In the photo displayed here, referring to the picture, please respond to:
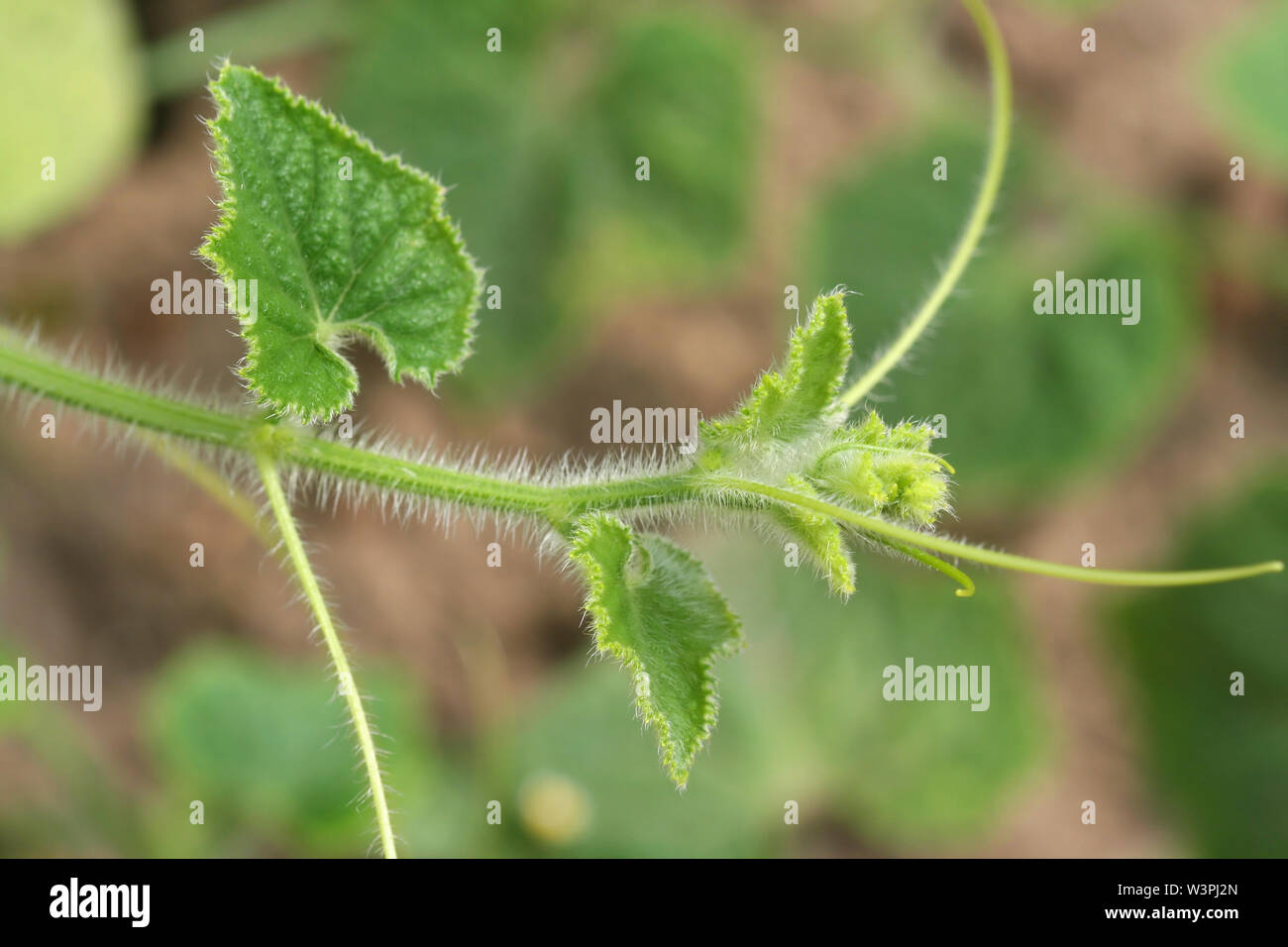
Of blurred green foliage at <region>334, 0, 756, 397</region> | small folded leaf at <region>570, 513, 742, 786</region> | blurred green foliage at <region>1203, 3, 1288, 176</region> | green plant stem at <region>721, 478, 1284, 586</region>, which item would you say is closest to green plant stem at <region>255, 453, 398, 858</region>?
small folded leaf at <region>570, 513, 742, 786</region>

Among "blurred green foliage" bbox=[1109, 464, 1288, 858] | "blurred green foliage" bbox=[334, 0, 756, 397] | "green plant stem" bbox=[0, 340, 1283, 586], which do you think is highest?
"blurred green foliage" bbox=[334, 0, 756, 397]

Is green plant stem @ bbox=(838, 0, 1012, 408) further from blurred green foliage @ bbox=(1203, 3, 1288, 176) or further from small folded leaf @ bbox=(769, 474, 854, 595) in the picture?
blurred green foliage @ bbox=(1203, 3, 1288, 176)

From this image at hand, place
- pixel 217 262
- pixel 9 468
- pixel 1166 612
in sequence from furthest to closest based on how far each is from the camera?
pixel 1166 612, pixel 9 468, pixel 217 262

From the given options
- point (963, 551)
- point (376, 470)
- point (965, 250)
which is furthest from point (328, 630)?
point (965, 250)

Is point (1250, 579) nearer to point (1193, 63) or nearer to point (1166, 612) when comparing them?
point (1166, 612)

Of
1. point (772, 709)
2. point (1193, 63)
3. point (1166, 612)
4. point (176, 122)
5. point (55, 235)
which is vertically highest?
point (1193, 63)

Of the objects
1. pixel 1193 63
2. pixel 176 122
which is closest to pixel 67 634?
pixel 176 122

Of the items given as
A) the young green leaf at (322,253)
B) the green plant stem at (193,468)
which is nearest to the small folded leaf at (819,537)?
the young green leaf at (322,253)
